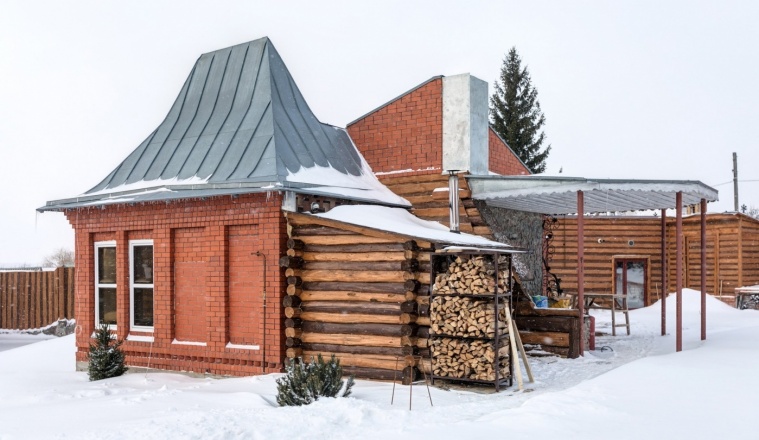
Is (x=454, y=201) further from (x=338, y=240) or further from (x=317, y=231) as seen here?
(x=317, y=231)

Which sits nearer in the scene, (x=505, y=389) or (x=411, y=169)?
(x=505, y=389)

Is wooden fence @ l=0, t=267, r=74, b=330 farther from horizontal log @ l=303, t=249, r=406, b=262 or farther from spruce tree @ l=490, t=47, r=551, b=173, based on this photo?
spruce tree @ l=490, t=47, r=551, b=173

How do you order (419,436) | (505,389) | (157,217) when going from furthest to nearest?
(157,217) < (505,389) < (419,436)

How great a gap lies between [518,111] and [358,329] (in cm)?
2700

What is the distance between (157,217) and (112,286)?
6.68 feet

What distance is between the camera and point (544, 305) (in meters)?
14.9

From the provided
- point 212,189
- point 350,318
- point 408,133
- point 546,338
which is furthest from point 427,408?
point 408,133

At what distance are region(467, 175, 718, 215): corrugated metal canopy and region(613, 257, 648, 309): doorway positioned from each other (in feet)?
29.1

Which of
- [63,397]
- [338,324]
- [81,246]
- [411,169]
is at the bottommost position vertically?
[63,397]

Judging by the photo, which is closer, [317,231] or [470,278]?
[470,278]

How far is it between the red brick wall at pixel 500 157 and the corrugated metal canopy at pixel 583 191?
1208 millimetres

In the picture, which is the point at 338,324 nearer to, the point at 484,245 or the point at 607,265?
the point at 484,245

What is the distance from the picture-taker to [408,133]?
1481 centimetres

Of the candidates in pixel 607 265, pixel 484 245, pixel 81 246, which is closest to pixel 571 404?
pixel 484 245
